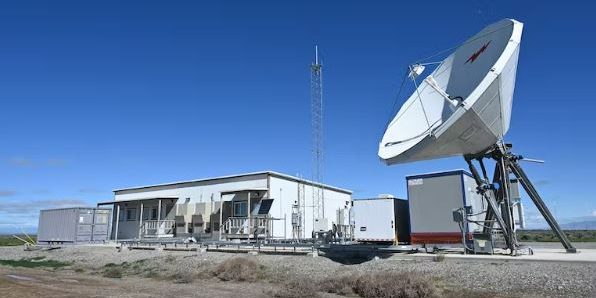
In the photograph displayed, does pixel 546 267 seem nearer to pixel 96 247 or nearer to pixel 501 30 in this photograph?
pixel 501 30

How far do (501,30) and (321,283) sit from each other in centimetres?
1274

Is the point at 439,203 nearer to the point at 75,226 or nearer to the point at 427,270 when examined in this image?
the point at 427,270

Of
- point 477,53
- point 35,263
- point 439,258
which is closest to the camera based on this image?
point 439,258

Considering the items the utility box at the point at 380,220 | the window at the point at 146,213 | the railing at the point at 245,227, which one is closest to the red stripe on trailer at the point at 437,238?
the utility box at the point at 380,220

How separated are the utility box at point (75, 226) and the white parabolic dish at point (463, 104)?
3461 centimetres

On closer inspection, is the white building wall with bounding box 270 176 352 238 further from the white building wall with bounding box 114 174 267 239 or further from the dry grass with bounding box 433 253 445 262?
the dry grass with bounding box 433 253 445 262

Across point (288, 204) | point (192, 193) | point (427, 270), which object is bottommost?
point (427, 270)

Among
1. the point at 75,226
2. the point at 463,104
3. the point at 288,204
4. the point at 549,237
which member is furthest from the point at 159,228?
the point at 549,237

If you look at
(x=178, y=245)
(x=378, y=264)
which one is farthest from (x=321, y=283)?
(x=178, y=245)

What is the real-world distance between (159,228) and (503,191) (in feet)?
105

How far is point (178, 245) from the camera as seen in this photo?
36.9 m

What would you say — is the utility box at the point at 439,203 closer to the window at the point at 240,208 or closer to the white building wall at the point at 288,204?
the white building wall at the point at 288,204

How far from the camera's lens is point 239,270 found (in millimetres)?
21328

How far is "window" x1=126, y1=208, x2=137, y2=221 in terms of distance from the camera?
160ft
